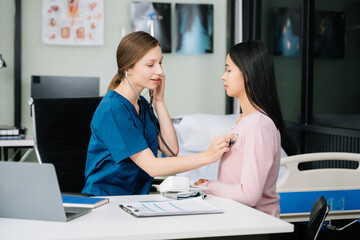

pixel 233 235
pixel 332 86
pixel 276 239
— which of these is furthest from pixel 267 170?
pixel 332 86

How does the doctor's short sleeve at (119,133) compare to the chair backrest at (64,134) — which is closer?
the doctor's short sleeve at (119,133)

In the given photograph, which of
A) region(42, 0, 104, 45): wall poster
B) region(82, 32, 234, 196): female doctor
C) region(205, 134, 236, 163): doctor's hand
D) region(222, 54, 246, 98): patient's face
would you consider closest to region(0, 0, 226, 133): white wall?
region(42, 0, 104, 45): wall poster

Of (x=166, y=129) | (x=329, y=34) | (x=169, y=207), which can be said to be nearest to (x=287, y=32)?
(x=329, y=34)

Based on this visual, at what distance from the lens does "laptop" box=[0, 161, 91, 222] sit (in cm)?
118

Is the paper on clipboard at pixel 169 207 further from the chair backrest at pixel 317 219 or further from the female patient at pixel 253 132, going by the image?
the chair backrest at pixel 317 219

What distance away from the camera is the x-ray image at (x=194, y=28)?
3961mm

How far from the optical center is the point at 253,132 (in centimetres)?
143

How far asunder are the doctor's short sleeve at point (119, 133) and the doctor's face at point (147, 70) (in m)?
0.13

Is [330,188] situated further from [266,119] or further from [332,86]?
[332,86]

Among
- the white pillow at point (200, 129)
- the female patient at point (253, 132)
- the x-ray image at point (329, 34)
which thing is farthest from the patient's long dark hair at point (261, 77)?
the white pillow at point (200, 129)

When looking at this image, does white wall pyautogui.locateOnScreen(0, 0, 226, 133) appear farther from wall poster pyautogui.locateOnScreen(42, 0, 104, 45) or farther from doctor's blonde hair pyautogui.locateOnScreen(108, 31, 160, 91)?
doctor's blonde hair pyautogui.locateOnScreen(108, 31, 160, 91)

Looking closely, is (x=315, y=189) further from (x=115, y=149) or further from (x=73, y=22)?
(x=73, y=22)

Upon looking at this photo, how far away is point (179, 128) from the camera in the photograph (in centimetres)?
350

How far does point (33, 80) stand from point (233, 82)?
2.19m
